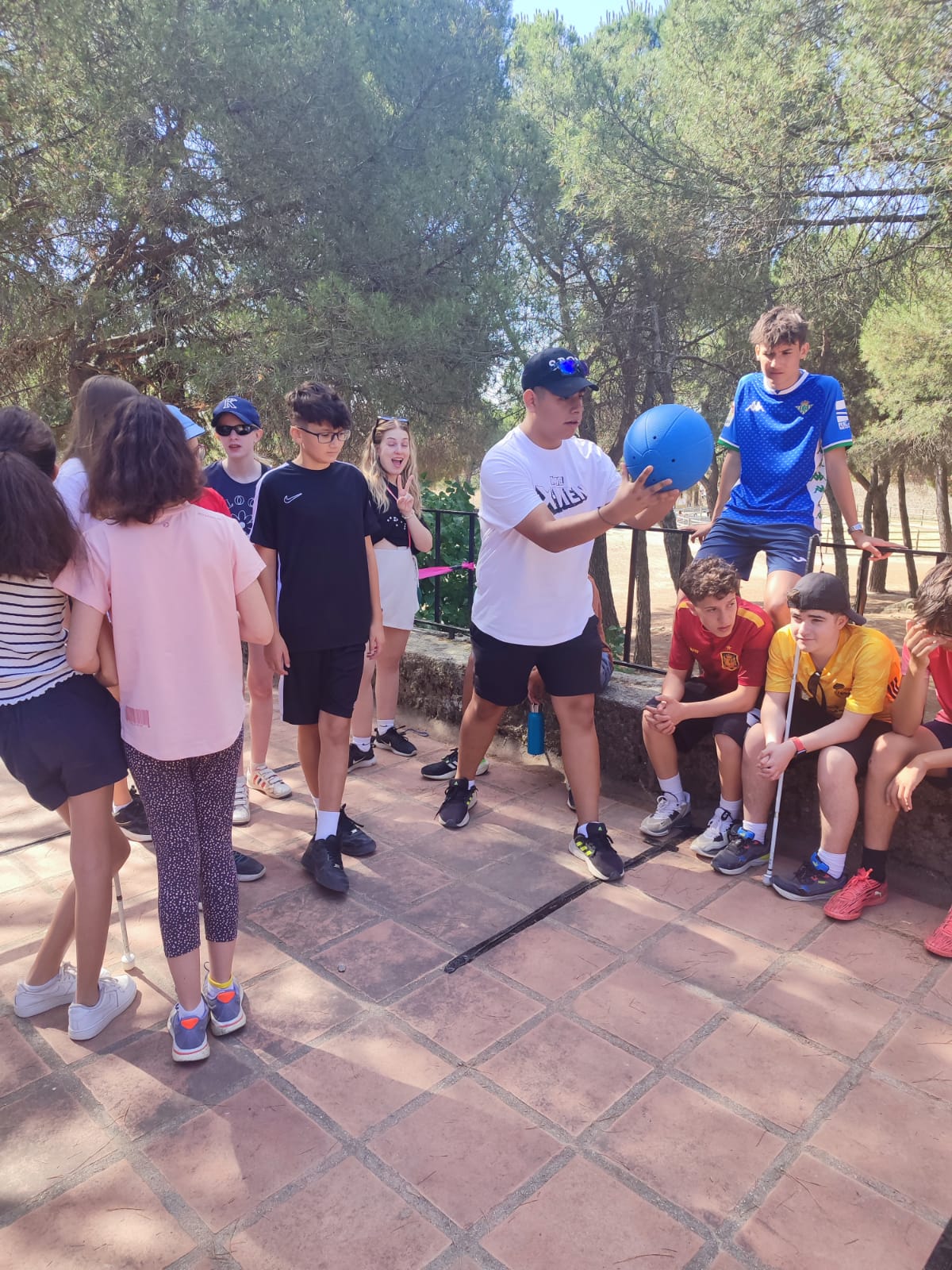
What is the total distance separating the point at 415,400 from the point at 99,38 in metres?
4.13

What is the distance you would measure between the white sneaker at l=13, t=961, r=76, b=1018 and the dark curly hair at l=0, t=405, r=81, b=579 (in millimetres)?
1254

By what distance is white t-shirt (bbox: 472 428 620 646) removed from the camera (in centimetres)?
320

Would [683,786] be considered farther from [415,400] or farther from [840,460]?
[415,400]

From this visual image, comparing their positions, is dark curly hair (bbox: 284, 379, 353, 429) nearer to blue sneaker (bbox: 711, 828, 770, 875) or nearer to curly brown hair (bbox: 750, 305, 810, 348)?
curly brown hair (bbox: 750, 305, 810, 348)

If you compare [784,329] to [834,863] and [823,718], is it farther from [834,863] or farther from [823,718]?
[834,863]

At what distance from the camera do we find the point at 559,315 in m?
11.6

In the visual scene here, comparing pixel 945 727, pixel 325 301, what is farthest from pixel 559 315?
pixel 945 727

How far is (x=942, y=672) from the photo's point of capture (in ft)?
9.88

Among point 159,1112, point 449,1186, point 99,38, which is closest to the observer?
point 449,1186

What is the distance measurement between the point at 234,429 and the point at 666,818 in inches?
97.9

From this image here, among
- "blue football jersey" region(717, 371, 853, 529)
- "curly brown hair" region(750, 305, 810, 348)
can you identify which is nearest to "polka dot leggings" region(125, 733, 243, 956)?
"blue football jersey" region(717, 371, 853, 529)

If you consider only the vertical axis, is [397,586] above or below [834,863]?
above

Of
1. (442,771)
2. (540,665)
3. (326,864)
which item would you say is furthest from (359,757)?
(540,665)

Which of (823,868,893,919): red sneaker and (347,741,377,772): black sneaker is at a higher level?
(347,741,377,772): black sneaker
